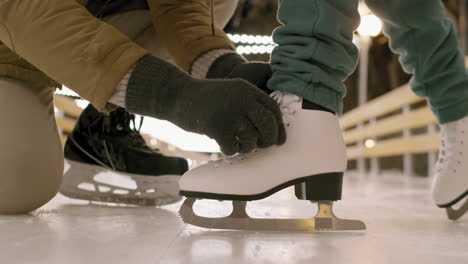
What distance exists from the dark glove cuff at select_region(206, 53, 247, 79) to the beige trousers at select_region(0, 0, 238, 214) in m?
0.38

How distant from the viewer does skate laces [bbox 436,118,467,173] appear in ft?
3.27

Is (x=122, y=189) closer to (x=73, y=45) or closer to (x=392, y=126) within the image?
(x=73, y=45)

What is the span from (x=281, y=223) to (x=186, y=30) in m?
0.58

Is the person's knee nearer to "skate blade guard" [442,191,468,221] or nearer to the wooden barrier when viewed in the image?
"skate blade guard" [442,191,468,221]

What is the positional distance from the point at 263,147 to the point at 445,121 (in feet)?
1.63

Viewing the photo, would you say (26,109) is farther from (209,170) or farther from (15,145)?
(209,170)

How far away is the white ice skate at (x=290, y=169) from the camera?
0.76 meters

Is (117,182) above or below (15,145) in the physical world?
below

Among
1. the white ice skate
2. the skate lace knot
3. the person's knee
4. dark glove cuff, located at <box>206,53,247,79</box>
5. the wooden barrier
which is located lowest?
the wooden barrier

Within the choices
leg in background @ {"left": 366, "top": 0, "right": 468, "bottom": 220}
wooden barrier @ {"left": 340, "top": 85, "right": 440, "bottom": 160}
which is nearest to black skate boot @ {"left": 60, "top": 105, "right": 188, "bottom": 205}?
leg in background @ {"left": 366, "top": 0, "right": 468, "bottom": 220}

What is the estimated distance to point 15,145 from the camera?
1.04 metres

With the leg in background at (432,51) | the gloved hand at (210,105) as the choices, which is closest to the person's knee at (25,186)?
the gloved hand at (210,105)

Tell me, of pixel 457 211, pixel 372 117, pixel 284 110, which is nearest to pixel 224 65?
pixel 284 110

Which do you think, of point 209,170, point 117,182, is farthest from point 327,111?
point 117,182
